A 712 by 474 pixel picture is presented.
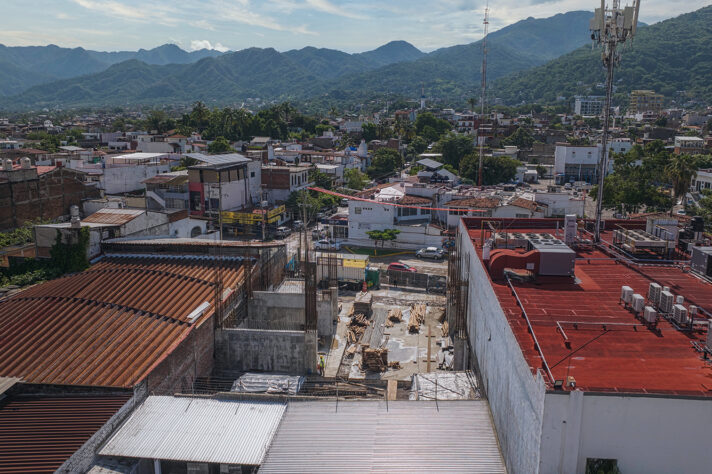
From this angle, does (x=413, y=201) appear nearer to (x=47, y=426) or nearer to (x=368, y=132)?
(x=47, y=426)

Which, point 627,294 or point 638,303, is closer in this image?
point 638,303

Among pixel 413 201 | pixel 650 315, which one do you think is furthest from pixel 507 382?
pixel 413 201

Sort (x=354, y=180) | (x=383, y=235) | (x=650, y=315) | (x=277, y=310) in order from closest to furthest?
1. (x=650, y=315)
2. (x=277, y=310)
3. (x=383, y=235)
4. (x=354, y=180)

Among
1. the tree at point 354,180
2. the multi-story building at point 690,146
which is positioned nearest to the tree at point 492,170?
the tree at point 354,180

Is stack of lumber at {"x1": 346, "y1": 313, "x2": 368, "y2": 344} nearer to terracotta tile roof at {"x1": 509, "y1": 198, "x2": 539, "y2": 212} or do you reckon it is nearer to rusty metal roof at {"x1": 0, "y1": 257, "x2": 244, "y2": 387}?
rusty metal roof at {"x1": 0, "y1": 257, "x2": 244, "y2": 387}

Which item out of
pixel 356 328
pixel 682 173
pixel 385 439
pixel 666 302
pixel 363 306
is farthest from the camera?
pixel 682 173

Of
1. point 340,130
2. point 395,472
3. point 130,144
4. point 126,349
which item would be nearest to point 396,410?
point 395,472
